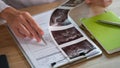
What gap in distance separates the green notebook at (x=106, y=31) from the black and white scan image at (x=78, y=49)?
48 mm

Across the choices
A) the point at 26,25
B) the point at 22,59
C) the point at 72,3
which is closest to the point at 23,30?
the point at 26,25

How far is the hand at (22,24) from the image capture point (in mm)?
922

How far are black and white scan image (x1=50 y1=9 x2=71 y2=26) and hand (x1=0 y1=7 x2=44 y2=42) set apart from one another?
93 mm

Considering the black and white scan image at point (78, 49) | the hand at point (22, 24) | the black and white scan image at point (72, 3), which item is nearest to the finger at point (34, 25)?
the hand at point (22, 24)

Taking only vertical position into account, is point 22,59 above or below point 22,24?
below

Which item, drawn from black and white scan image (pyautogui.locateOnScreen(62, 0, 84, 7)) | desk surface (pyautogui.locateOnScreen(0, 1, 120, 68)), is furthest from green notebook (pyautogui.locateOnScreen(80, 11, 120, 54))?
black and white scan image (pyautogui.locateOnScreen(62, 0, 84, 7))

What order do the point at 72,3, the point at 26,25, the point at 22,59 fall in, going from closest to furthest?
1. the point at 22,59
2. the point at 26,25
3. the point at 72,3

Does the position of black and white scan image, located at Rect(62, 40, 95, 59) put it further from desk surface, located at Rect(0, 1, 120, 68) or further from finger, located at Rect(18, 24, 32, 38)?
finger, located at Rect(18, 24, 32, 38)

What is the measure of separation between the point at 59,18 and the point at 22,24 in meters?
0.17

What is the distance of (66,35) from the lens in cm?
91

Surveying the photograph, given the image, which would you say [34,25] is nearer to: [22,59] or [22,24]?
[22,24]

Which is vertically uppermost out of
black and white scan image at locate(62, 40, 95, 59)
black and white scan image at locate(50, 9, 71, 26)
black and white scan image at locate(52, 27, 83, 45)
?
black and white scan image at locate(50, 9, 71, 26)

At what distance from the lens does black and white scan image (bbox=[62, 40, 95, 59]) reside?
0.82m

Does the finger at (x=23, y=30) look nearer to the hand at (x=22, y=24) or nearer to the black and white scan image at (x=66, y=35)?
the hand at (x=22, y=24)
